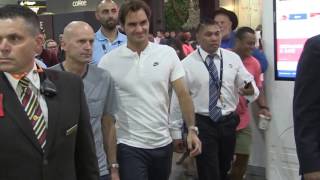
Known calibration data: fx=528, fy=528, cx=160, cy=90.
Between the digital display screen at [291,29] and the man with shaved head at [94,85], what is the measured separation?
1.94 metres

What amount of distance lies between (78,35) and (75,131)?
134 cm

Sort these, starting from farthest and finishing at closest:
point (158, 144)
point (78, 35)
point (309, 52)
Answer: point (158, 144), point (78, 35), point (309, 52)

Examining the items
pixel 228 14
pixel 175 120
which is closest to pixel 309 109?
pixel 175 120

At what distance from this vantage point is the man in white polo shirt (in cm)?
384

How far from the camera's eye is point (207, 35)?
4.84m

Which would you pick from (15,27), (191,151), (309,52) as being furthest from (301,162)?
(15,27)

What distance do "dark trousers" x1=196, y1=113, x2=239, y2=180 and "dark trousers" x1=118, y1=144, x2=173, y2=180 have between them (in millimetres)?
824

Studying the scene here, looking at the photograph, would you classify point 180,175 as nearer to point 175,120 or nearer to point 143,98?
point 175,120

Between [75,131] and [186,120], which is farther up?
[75,131]

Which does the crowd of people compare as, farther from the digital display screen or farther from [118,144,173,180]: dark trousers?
the digital display screen

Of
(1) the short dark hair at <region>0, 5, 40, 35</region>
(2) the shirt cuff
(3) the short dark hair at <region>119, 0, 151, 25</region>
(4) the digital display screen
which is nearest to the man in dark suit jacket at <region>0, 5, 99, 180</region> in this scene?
(1) the short dark hair at <region>0, 5, 40, 35</region>

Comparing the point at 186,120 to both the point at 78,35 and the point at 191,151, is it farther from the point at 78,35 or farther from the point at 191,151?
the point at 78,35

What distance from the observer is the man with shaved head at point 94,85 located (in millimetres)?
3516

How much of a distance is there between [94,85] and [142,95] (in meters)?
0.43
